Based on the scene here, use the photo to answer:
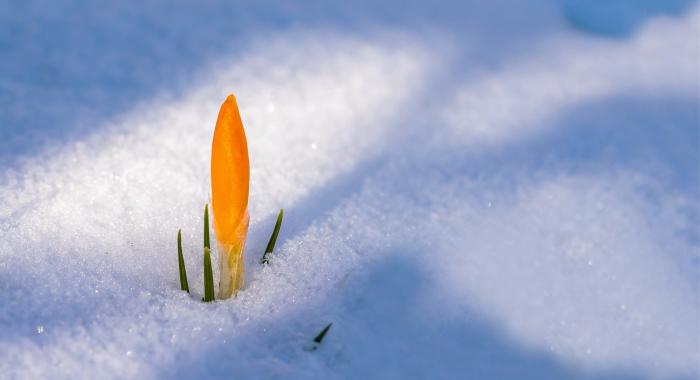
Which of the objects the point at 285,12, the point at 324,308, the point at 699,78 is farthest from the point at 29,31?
the point at 699,78

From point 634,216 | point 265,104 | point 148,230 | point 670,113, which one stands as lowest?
point 148,230

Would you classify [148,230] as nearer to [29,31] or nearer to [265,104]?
[265,104]

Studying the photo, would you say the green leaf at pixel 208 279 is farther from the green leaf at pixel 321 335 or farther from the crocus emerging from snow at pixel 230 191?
the green leaf at pixel 321 335

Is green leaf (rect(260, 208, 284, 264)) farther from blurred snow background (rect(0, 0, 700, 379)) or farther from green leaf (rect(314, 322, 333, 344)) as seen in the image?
green leaf (rect(314, 322, 333, 344))

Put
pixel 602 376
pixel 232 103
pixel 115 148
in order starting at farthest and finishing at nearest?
pixel 115 148 → pixel 602 376 → pixel 232 103

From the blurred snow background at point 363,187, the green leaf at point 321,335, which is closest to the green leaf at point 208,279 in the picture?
the blurred snow background at point 363,187

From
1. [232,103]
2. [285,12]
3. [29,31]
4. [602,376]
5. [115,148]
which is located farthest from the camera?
[285,12]
